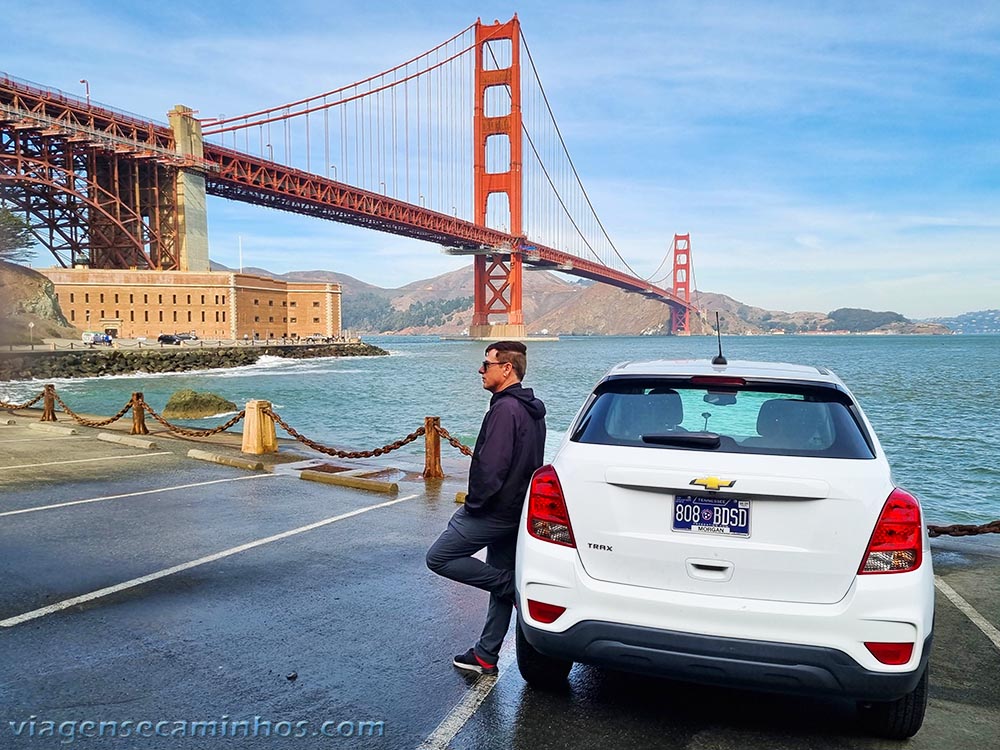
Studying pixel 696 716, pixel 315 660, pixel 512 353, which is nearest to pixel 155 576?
pixel 315 660

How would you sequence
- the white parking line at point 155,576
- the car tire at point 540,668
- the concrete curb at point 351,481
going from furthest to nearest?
the concrete curb at point 351,481
the white parking line at point 155,576
the car tire at point 540,668

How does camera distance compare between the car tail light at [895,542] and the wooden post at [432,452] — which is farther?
the wooden post at [432,452]

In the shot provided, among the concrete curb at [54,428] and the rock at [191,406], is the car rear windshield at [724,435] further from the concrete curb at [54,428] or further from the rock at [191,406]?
the rock at [191,406]

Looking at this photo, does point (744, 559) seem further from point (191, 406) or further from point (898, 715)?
point (191, 406)

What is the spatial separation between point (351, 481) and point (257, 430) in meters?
3.36

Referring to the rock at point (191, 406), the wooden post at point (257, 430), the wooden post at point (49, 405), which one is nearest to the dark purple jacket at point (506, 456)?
the wooden post at point (257, 430)

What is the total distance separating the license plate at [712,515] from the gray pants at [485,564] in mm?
1137

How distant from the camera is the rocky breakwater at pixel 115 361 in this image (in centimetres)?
5112

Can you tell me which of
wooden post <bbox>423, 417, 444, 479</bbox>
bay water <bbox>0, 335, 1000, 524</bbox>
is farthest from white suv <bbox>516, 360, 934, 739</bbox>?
bay water <bbox>0, 335, 1000, 524</bbox>

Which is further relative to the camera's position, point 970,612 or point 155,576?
point 155,576

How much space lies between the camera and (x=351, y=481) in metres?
10.1

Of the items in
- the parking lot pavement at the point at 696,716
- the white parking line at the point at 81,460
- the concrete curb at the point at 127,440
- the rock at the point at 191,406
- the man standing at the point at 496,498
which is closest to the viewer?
the parking lot pavement at the point at 696,716
